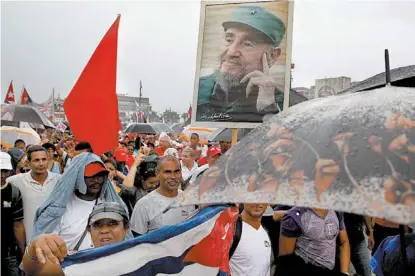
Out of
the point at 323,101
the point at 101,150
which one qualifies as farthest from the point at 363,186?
the point at 101,150

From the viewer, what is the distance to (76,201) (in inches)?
145

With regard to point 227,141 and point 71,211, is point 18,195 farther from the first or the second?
point 227,141

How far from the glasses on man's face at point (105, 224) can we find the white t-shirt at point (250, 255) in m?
0.92

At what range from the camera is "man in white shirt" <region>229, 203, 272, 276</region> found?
3418 mm

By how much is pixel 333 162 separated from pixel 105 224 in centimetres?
166

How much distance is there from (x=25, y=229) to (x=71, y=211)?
1134 millimetres

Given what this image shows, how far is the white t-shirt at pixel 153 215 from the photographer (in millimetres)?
3709

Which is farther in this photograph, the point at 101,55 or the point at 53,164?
the point at 53,164

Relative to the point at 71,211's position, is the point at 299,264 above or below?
below

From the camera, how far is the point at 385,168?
156 cm

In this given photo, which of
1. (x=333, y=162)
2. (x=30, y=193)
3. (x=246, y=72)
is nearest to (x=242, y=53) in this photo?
(x=246, y=72)

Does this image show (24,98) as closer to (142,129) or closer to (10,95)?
(10,95)

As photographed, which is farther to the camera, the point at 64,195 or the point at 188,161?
the point at 188,161

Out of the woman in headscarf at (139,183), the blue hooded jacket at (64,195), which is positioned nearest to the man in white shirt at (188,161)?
the woman in headscarf at (139,183)
